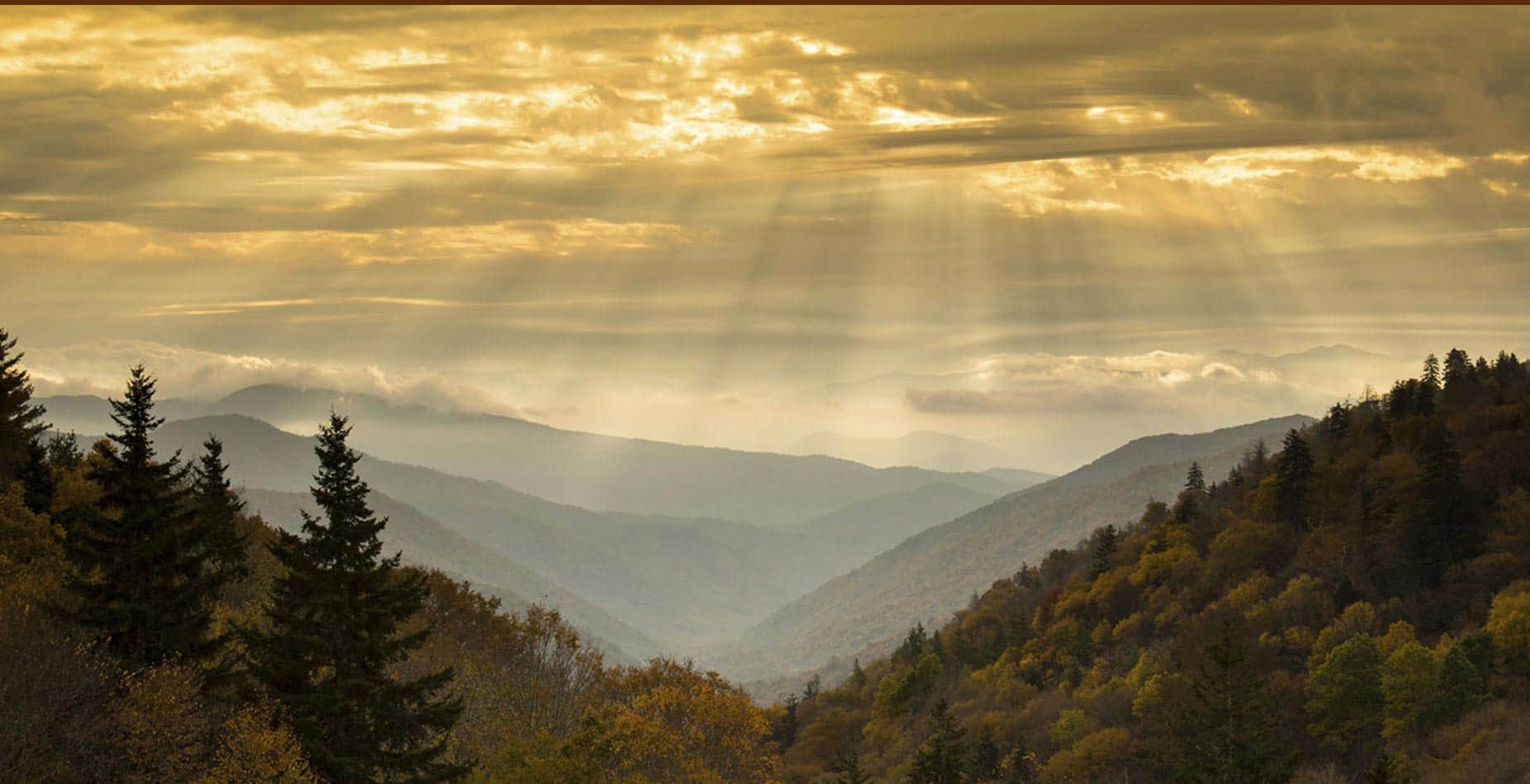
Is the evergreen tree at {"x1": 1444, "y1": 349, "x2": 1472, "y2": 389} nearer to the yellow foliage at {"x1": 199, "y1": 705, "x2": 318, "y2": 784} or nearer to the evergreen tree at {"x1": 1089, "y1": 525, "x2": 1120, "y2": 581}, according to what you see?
the evergreen tree at {"x1": 1089, "y1": 525, "x2": 1120, "y2": 581}

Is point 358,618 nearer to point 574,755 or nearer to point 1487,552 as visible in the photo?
point 574,755

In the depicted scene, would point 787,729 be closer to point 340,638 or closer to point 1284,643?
point 1284,643

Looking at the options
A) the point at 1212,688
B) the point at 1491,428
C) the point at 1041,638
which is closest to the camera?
the point at 1212,688

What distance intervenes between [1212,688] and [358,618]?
63570mm

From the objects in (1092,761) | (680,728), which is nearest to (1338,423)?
(1092,761)

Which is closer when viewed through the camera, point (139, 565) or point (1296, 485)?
point (139, 565)

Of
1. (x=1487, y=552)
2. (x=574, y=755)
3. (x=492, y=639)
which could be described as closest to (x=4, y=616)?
(x=574, y=755)

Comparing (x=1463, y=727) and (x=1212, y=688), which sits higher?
(x=1212, y=688)

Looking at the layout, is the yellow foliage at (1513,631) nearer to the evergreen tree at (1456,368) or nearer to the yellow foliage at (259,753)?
the evergreen tree at (1456,368)

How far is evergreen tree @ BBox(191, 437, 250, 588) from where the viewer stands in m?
43.2

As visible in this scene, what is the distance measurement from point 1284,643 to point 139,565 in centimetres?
11562

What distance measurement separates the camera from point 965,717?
147000 millimetres

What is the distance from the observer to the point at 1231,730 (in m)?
78.2

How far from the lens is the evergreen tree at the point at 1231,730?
75625 mm
